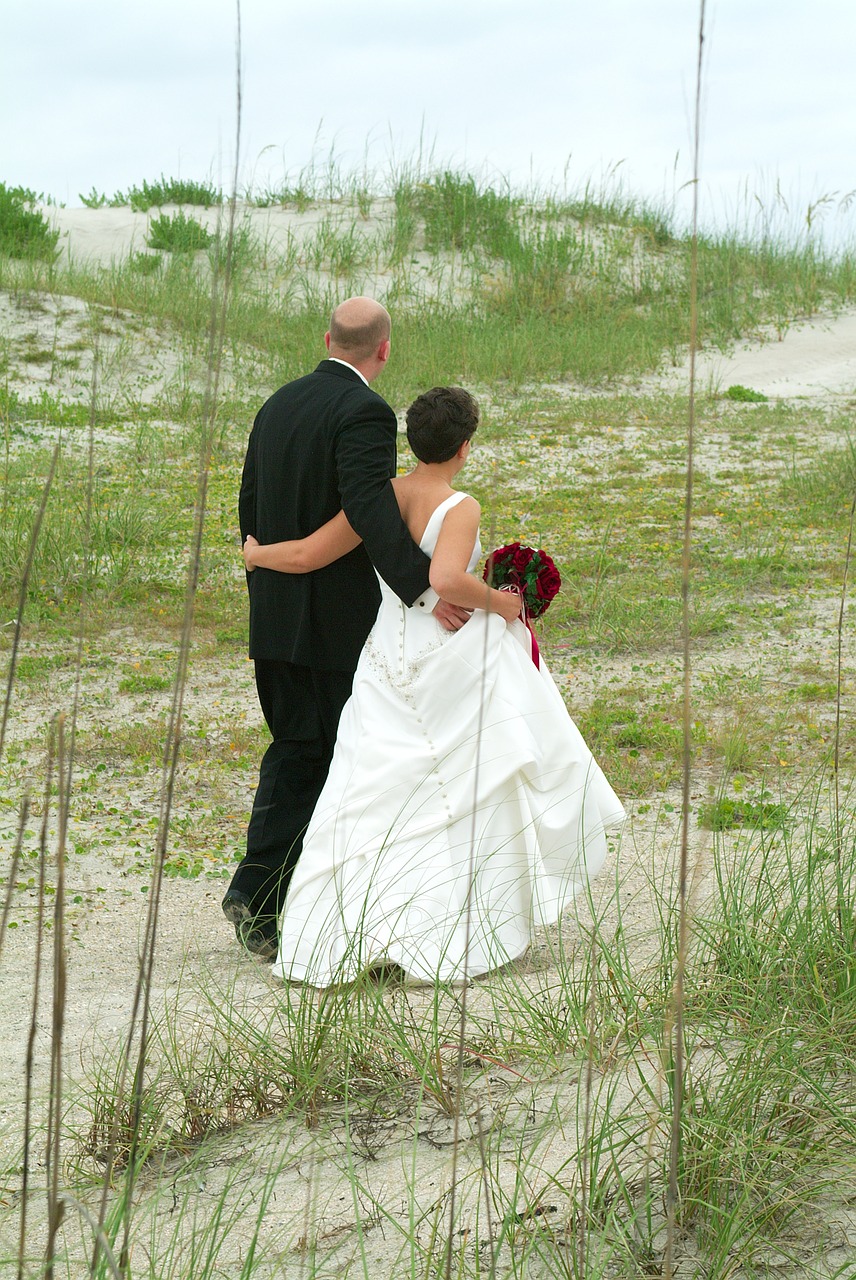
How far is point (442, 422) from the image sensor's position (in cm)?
401

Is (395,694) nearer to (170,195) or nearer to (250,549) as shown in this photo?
(250,549)

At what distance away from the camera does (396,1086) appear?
2.97 metres

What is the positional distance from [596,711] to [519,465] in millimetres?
5867

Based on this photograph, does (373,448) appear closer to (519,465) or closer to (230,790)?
(230,790)

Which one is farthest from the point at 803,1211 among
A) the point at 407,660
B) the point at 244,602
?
the point at 244,602

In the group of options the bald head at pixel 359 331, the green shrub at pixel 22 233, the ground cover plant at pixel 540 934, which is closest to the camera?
the ground cover plant at pixel 540 934

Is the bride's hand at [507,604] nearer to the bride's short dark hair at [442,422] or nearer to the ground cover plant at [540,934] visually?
the bride's short dark hair at [442,422]

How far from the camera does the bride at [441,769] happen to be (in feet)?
13.2

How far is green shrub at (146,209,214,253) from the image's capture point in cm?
2022

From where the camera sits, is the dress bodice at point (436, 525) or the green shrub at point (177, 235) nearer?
the dress bodice at point (436, 525)

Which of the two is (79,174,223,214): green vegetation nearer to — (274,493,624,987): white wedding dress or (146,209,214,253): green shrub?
(146,209,214,253): green shrub

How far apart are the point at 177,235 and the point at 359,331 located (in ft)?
57.3

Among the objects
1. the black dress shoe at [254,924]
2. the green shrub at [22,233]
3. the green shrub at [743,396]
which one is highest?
the green shrub at [22,233]

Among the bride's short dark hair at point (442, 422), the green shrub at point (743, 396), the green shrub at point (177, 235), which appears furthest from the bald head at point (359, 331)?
the green shrub at point (177, 235)
